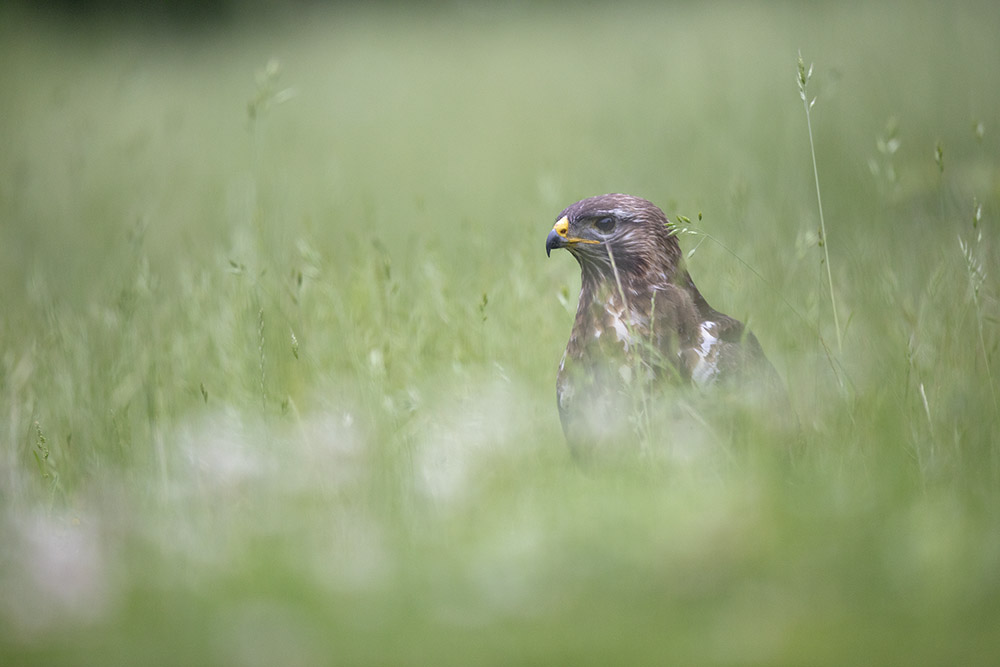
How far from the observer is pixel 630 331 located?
1.73 m

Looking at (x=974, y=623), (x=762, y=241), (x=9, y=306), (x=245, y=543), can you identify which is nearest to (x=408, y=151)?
(x=9, y=306)

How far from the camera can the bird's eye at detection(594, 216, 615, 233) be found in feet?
6.21

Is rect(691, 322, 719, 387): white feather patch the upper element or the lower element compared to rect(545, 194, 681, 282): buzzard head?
lower

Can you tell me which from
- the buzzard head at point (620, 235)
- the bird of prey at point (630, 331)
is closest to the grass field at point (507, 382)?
the bird of prey at point (630, 331)

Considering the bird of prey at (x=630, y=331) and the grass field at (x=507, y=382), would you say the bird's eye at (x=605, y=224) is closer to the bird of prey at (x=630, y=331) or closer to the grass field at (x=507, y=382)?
the bird of prey at (x=630, y=331)

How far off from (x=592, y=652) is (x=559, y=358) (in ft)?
3.99

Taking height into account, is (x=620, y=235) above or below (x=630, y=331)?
above

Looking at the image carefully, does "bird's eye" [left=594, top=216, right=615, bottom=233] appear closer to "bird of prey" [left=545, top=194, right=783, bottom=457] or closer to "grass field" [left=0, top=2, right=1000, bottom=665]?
"bird of prey" [left=545, top=194, right=783, bottom=457]

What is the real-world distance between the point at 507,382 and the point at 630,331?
0.96ft

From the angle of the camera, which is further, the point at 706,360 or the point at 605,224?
the point at 605,224

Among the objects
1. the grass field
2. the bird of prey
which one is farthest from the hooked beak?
the grass field

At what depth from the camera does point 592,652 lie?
82cm

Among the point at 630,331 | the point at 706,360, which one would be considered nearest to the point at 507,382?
the point at 630,331

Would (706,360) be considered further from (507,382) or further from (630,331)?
(507,382)
